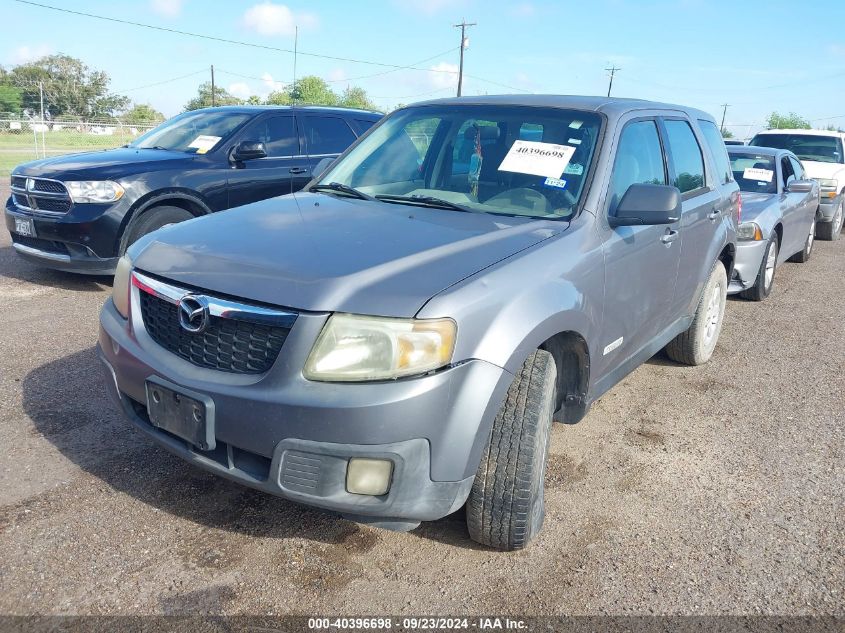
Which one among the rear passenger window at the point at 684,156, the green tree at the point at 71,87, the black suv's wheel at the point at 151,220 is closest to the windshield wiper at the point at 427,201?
the rear passenger window at the point at 684,156

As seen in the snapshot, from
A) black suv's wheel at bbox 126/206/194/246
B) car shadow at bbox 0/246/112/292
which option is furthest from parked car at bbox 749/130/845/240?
car shadow at bbox 0/246/112/292

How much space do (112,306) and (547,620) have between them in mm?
2164

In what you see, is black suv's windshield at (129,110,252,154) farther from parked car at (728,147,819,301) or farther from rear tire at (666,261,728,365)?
parked car at (728,147,819,301)

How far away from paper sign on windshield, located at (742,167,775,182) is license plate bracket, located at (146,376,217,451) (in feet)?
24.5

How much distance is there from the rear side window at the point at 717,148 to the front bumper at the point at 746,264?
161cm

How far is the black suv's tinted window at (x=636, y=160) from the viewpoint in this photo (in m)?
3.37

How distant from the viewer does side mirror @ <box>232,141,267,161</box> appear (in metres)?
6.74

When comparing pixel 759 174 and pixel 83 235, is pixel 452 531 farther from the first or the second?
pixel 759 174

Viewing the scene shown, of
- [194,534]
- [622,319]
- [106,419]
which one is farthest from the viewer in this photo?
[106,419]

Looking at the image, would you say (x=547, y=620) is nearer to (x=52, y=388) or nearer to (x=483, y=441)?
(x=483, y=441)

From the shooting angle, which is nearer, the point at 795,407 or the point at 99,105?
the point at 795,407

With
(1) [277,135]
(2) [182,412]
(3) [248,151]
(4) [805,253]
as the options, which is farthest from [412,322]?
(4) [805,253]

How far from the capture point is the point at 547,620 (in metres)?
2.38

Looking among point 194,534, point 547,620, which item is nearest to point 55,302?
point 194,534
